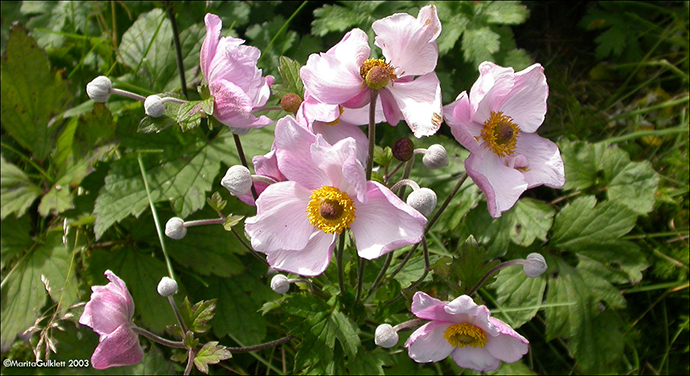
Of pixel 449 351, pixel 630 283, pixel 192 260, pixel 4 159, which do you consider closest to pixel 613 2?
pixel 630 283

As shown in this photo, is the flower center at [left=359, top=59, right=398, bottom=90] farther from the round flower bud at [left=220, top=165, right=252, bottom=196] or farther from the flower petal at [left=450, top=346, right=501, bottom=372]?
the flower petal at [left=450, top=346, right=501, bottom=372]

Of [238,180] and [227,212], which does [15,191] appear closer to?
[227,212]

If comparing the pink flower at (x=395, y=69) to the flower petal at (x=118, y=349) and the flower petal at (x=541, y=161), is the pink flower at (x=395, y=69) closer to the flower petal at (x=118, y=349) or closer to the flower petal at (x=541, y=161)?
the flower petal at (x=541, y=161)

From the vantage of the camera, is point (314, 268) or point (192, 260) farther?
point (192, 260)

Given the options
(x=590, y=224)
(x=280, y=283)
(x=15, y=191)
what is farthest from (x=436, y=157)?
(x=15, y=191)

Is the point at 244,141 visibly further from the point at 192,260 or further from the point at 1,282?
the point at 1,282

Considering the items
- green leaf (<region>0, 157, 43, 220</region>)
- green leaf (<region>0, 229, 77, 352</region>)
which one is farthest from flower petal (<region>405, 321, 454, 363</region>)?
green leaf (<region>0, 157, 43, 220</region>)
